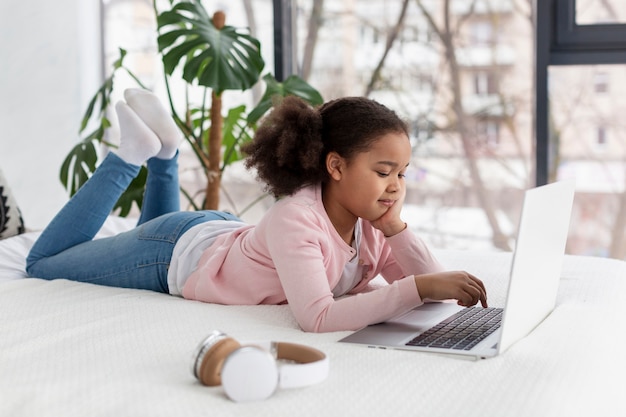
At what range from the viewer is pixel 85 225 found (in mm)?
1881

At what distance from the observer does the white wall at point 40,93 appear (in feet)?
10.6

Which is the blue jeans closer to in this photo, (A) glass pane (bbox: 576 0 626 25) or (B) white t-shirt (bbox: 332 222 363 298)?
(B) white t-shirt (bbox: 332 222 363 298)

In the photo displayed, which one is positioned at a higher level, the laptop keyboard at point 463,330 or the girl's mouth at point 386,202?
the girl's mouth at point 386,202

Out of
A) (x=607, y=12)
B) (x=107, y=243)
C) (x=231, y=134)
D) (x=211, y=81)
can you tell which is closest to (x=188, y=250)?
(x=107, y=243)

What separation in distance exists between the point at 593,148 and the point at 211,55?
141cm

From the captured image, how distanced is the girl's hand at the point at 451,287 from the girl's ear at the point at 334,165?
0.88 feet

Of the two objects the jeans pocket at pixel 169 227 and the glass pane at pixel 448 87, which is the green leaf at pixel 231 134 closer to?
the glass pane at pixel 448 87

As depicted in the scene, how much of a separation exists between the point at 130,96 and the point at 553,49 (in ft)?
5.18

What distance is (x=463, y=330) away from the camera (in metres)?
1.24

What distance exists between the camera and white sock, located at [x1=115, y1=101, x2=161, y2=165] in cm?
185

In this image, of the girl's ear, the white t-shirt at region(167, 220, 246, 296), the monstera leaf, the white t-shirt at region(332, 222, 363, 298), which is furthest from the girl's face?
the monstera leaf

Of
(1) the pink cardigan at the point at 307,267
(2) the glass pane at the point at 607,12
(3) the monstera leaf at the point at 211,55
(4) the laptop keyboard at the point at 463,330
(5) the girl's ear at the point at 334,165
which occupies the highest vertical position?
(2) the glass pane at the point at 607,12

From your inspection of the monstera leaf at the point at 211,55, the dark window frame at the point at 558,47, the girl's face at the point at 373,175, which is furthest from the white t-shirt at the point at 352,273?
the dark window frame at the point at 558,47

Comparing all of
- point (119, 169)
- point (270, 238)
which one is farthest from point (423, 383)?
point (119, 169)
